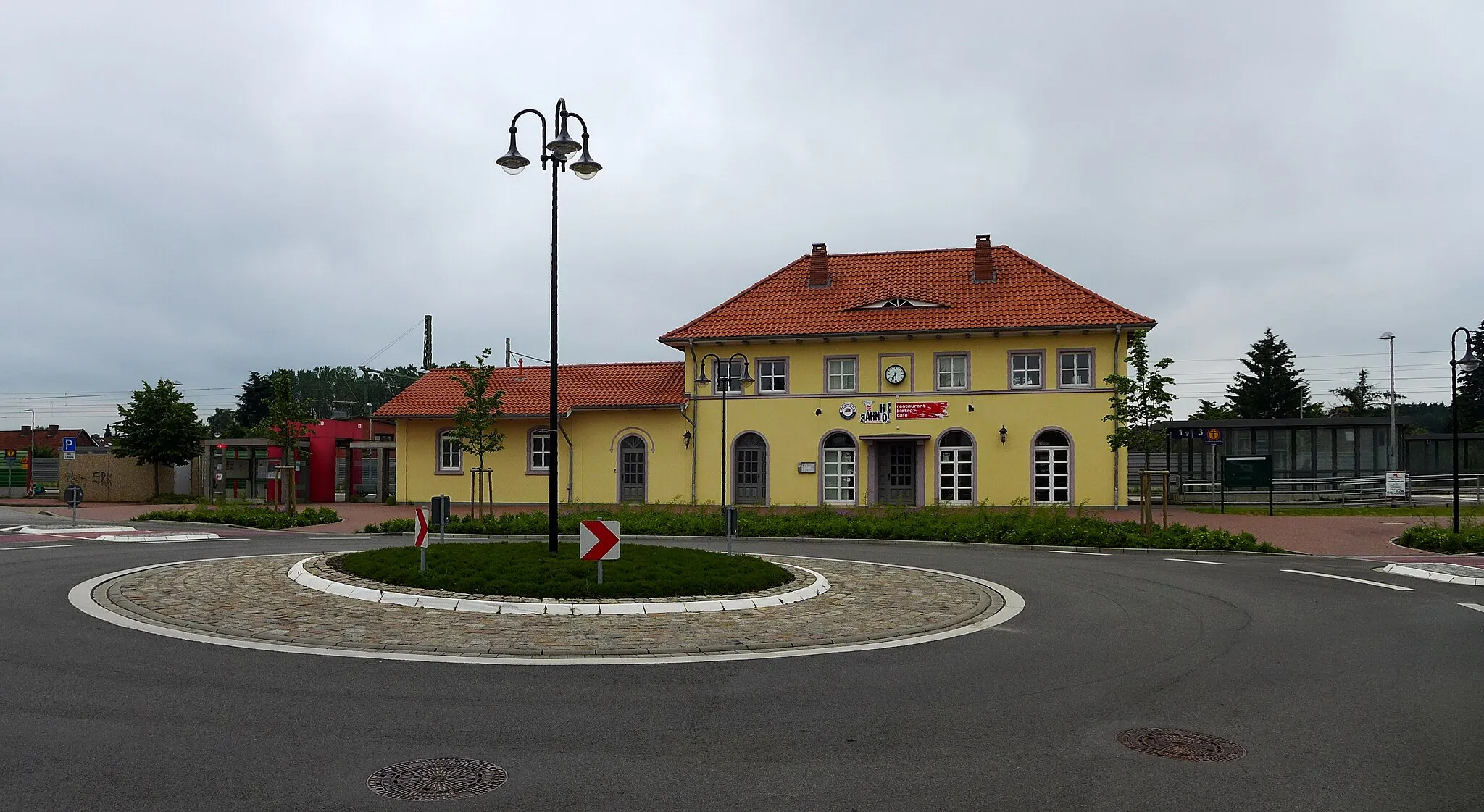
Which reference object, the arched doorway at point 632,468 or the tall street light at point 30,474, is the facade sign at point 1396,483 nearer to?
the arched doorway at point 632,468

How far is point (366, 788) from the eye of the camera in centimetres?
503

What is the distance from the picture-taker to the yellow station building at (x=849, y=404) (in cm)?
3300

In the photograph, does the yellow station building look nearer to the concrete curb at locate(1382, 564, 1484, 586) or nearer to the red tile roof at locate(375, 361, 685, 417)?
the red tile roof at locate(375, 361, 685, 417)

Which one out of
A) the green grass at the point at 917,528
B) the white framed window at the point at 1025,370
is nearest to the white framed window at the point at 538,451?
the green grass at the point at 917,528

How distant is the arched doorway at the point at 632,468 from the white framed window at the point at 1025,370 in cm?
1353

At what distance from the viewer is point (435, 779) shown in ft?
17.0

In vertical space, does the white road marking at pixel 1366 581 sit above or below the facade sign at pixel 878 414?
below

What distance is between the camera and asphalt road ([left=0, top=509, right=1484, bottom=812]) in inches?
198

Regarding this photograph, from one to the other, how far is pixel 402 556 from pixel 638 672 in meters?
7.17

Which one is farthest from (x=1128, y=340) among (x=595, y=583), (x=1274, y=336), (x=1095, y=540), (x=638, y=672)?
(x=1274, y=336)

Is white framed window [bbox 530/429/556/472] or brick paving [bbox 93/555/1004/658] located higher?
white framed window [bbox 530/429/556/472]

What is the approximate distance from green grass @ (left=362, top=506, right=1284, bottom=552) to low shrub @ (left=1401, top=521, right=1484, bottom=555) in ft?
10.1

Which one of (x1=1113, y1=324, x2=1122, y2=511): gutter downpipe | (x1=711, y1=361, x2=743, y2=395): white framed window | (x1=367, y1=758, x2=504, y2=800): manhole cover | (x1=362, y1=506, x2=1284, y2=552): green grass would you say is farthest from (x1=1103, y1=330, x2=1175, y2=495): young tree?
(x1=367, y1=758, x2=504, y2=800): manhole cover

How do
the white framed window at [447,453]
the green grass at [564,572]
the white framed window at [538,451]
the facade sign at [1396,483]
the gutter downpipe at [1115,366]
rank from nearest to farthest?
the green grass at [564,572]
the facade sign at [1396,483]
the gutter downpipe at [1115,366]
the white framed window at [538,451]
the white framed window at [447,453]
